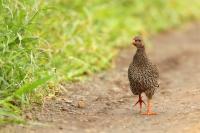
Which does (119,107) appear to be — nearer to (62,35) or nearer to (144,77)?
(144,77)

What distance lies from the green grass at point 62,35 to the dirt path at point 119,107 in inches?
8.4

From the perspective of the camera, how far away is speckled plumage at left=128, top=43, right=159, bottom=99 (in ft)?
21.5

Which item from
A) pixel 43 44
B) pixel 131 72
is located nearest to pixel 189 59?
pixel 43 44

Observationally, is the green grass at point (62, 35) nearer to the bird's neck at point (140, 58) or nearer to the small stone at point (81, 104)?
the small stone at point (81, 104)

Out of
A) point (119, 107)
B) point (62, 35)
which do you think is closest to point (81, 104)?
point (119, 107)

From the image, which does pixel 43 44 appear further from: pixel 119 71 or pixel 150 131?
pixel 150 131

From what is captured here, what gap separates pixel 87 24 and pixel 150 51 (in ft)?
6.37

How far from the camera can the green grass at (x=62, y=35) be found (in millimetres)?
6453

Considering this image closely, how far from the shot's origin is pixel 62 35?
357 inches

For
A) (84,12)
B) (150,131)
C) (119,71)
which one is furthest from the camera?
(84,12)

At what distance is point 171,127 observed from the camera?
5.88 meters

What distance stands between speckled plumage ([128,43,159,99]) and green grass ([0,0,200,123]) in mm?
888

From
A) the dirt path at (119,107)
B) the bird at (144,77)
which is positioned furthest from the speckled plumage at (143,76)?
the dirt path at (119,107)

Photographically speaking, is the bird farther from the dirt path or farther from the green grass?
the green grass
